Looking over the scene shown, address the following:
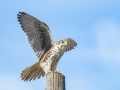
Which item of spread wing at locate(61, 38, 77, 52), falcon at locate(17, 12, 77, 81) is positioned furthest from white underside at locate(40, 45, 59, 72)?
spread wing at locate(61, 38, 77, 52)

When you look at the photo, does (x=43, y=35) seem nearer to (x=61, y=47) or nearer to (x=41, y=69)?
(x=61, y=47)

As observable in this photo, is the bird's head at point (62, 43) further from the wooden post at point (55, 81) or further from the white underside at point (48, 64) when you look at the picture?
the wooden post at point (55, 81)

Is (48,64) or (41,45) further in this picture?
(41,45)

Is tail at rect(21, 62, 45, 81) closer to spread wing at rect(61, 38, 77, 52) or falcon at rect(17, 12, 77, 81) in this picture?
falcon at rect(17, 12, 77, 81)

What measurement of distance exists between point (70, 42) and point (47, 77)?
3691mm

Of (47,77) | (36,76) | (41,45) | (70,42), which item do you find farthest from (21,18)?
(47,77)

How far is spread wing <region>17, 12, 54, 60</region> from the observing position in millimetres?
6024

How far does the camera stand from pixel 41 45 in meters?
6.23

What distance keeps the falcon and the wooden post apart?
205 cm

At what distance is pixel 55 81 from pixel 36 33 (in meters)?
3.71

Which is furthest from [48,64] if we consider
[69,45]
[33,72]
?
[69,45]

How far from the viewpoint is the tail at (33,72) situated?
15.9 ft

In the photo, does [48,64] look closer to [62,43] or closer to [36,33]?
[62,43]

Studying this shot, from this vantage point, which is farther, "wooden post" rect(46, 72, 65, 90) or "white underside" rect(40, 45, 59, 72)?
"white underside" rect(40, 45, 59, 72)
